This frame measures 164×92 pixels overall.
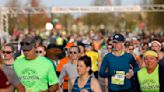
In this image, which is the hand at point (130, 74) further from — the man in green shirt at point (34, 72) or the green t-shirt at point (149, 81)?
the man in green shirt at point (34, 72)

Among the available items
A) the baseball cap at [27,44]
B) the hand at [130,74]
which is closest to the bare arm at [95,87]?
the baseball cap at [27,44]

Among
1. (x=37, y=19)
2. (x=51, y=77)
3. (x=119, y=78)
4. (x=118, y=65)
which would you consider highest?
(x=51, y=77)

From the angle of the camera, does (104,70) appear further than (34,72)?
Yes

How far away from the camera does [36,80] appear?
26.0 ft

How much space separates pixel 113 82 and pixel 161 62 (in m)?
1.31

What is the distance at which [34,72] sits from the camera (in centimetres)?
793

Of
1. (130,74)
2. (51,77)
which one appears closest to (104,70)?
(130,74)

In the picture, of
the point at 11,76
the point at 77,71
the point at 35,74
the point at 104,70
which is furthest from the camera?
the point at 104,70

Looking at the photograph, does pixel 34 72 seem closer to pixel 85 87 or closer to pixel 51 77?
pixel 51 77

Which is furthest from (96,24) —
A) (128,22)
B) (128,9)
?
(128,9)

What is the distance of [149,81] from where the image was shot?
338 inches

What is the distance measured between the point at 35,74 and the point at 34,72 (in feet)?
0.11

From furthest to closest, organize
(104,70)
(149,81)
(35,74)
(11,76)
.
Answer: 1. (104,70)
2. (149,81)
3. (35,74)
4. (11,76)

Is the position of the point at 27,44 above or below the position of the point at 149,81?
above
